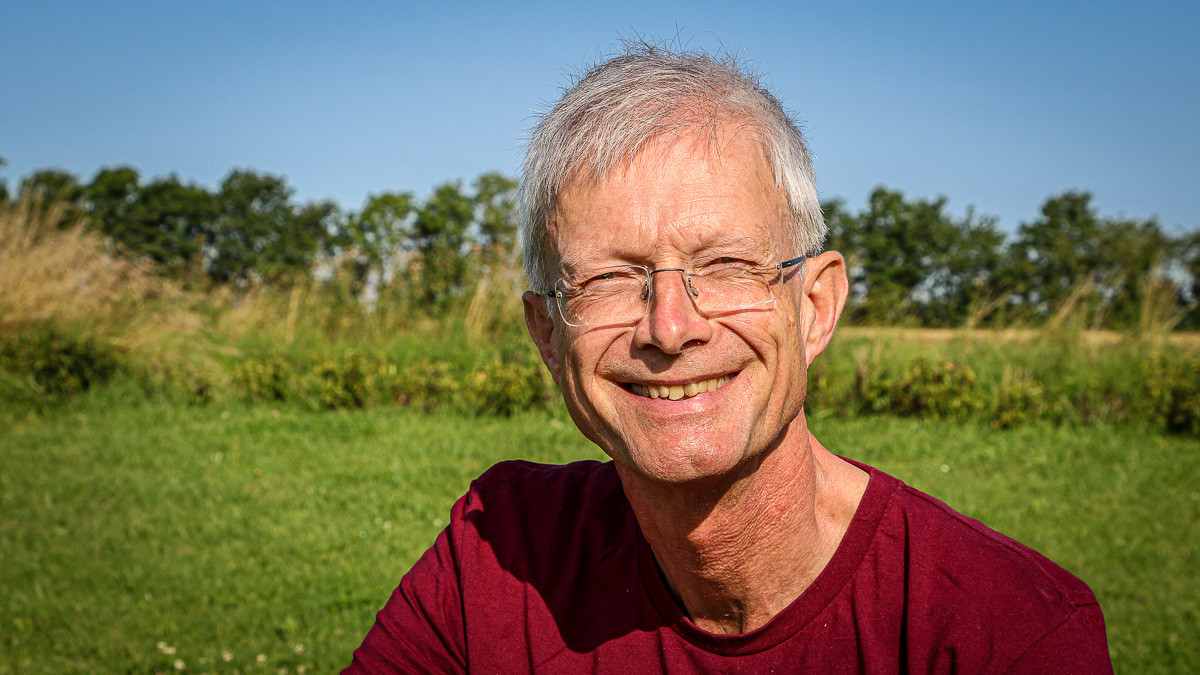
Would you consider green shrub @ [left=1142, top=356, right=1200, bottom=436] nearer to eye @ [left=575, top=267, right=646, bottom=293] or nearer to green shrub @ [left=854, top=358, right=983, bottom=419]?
green shrub @ [left=854, top=358, right=983, bottom=419]

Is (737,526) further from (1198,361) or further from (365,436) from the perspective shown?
(1198,361)

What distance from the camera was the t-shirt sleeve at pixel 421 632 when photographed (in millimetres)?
1713

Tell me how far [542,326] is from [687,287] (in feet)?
1.41

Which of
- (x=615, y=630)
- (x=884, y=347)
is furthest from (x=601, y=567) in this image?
(x=884, y=347)

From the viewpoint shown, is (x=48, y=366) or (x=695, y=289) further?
(x=48, y=366)

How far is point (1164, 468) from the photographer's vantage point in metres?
6.69

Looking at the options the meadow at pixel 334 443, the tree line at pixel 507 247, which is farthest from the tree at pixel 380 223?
the meadow at pixel 334 443

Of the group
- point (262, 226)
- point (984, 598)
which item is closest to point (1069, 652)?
point (984, 598)

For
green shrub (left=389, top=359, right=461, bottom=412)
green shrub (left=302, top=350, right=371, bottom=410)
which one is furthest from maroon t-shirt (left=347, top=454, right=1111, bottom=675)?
green shrub (left=302, top=350, right=371, bottom=410)

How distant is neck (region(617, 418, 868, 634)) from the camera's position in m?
1.51

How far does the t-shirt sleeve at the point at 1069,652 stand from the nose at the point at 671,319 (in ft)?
2.20

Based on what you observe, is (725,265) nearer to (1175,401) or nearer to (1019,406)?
(1019,406)

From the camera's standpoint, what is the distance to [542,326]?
178 cm

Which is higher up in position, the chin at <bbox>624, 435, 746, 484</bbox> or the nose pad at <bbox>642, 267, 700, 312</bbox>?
the nose pad at <bbox>642, 267, 700, 312</bbox>
